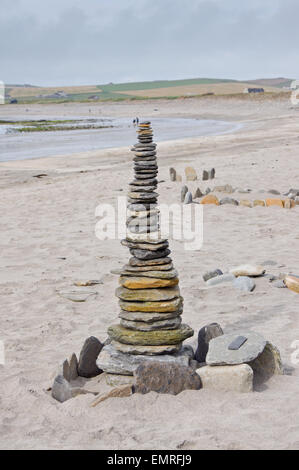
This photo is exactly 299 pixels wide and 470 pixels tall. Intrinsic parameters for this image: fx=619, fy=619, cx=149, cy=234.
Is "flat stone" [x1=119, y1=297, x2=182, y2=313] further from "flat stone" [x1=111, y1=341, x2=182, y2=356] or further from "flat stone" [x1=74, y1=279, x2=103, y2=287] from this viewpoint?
"flat stone" [x1=74, y1=279, x2=103, y2=287]

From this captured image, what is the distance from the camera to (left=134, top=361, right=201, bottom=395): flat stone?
514 centimetres

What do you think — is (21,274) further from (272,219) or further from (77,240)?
(272,219)

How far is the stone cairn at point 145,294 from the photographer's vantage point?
5.50m

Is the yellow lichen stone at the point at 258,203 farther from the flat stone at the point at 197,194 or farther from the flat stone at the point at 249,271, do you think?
the flat stone at the point at 249,271

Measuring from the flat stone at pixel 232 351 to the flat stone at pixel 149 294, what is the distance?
1.84 ft

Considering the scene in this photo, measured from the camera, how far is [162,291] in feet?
18.4

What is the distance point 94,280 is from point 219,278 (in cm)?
186

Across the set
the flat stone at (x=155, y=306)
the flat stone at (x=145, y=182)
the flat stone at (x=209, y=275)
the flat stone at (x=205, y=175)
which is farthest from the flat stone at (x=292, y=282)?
the flat stone at (x=205, y=175)

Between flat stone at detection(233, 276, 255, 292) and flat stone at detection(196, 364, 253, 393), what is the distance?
3185 mm

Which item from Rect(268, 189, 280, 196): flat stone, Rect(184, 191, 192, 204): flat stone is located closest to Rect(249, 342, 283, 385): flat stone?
Rect(184, 191, 192, 204): flat stone

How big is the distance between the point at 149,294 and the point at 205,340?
0.78 metres

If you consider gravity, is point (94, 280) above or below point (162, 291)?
below

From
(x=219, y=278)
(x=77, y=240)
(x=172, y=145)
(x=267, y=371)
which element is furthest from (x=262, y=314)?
(x=172, y=145)

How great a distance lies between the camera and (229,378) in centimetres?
514
